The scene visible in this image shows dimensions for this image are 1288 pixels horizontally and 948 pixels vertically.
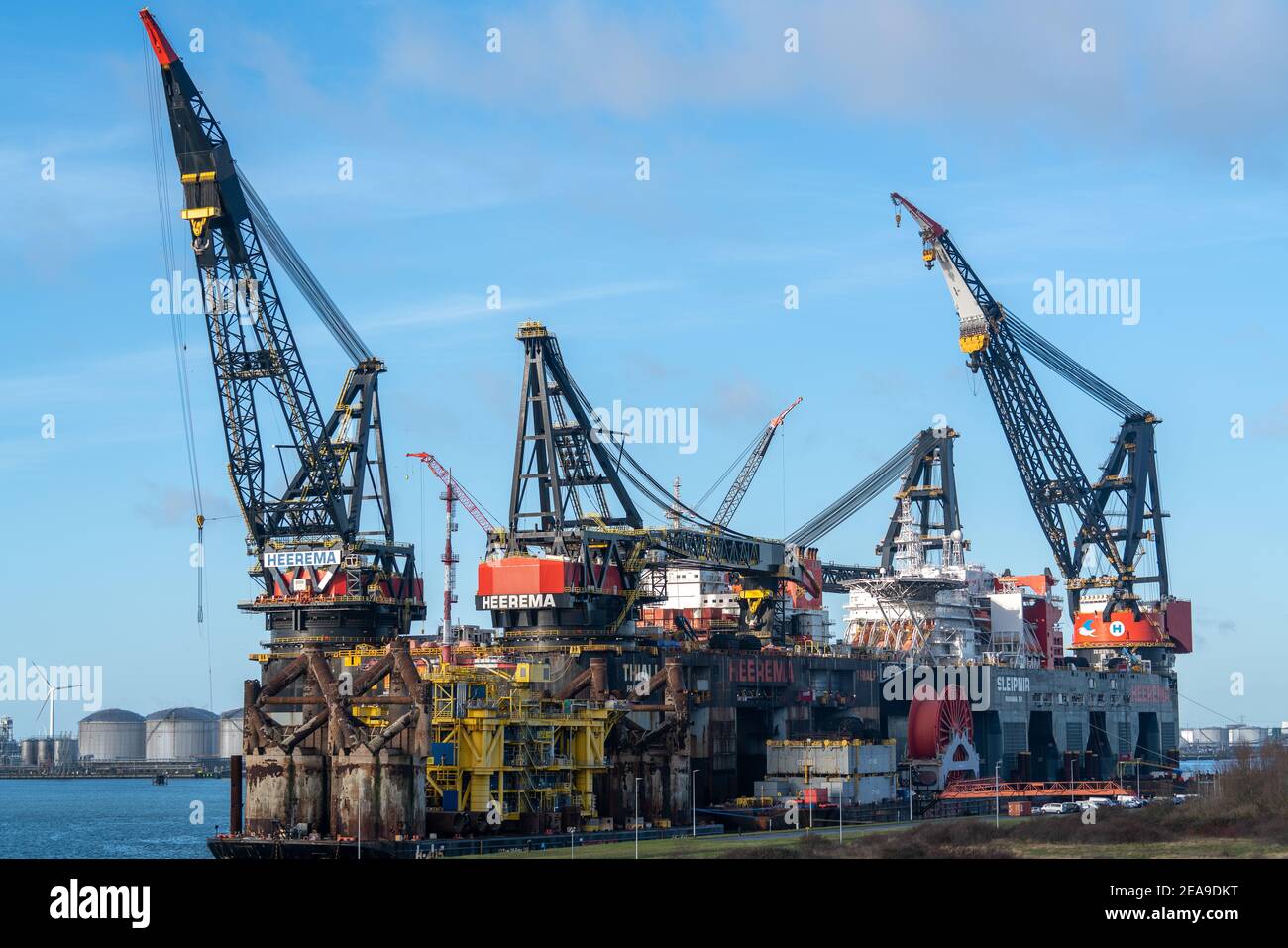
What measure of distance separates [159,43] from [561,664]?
60.0 m

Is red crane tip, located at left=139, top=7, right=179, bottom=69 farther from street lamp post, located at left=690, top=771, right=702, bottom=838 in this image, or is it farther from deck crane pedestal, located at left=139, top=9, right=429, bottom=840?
street lamp post, located at left=690, top=771, right=702, bottom=838

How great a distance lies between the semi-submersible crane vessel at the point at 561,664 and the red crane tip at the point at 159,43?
0.18m

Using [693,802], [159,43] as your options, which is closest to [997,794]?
[693,802]

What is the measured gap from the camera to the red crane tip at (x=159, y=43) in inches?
5979

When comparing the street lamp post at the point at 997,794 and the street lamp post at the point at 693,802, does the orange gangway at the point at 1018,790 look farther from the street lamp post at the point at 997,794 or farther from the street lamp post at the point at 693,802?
the street lamp post at the point at 693,802

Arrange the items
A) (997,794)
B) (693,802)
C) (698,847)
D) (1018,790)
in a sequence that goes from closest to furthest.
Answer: (698,847), (693,802), (997,794), (1018,790)

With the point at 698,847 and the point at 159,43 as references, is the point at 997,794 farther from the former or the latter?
the point at 159,43

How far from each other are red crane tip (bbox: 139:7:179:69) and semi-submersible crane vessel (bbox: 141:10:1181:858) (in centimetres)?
18

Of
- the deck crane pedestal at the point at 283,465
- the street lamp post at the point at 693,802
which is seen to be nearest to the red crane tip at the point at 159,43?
the deck crane pedestal at the point at 283,465

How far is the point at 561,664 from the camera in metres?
144

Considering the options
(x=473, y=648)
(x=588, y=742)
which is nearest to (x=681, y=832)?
(x=588, y=742)

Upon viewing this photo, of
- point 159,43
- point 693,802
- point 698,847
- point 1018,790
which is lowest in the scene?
point 1018,790
